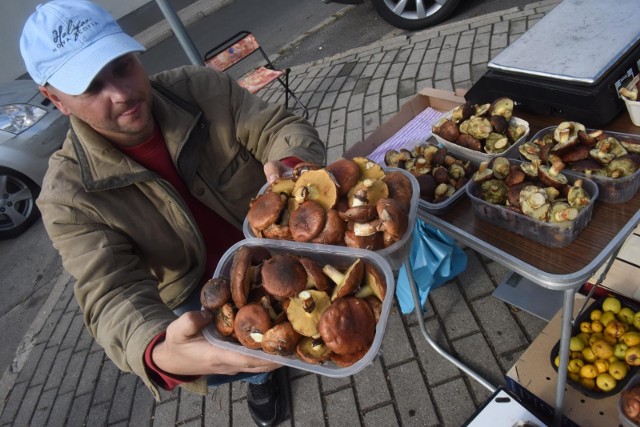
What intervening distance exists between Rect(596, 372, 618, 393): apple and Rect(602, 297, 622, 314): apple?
30 centimetres

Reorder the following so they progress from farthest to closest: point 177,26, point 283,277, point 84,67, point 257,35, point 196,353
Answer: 1. point 257,35
2. point 177,26
3. point 84,67
4. point 196,353
5. point 283,277

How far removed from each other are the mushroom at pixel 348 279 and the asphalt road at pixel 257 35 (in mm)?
3995

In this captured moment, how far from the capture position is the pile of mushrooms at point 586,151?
5.01ft

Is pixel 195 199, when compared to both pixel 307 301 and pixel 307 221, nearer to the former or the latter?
pixel 307 221

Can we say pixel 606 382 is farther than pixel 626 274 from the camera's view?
No

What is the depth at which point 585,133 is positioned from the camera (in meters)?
1.69

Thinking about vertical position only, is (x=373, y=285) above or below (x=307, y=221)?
A: below

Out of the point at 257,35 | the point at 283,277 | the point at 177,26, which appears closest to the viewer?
the point at 283,277

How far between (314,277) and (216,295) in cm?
32

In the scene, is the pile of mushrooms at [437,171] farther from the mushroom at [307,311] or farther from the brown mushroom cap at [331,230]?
the mushroom at [307,311]

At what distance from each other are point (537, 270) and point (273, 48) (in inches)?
287

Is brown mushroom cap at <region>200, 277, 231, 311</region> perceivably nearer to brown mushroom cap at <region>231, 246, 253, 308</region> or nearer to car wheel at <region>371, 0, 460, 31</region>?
brown mushroom cap at <region>231, 246, 253, 308</region>

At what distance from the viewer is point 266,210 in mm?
1482

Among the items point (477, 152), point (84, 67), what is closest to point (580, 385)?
point (477, 152)
